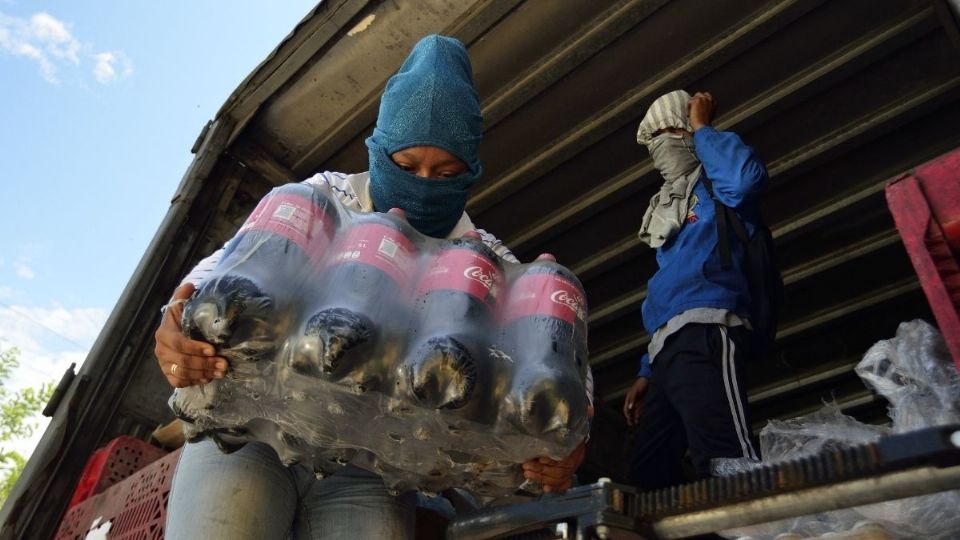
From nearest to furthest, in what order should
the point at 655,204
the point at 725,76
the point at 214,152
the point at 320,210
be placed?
the point at 320,210 → the point at 655,204 → the point at 725,76 → the point at 214,152

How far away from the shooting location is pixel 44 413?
3020mm

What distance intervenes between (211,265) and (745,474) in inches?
47.0

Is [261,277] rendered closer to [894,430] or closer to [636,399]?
[894,430]

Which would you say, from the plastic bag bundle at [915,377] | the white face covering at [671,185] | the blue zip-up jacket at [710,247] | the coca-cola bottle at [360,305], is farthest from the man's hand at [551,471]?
the white face covering at [671,185]

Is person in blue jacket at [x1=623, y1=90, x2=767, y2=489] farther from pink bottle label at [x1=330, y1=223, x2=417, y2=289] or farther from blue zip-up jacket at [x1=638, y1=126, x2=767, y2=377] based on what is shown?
pink bottle label at [x1=330, y1=223, x2=417, y2=289]

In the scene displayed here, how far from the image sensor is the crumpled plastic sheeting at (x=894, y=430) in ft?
3.99

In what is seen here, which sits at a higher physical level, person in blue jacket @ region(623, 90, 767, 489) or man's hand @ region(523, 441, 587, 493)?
person in blue jacket @ region(623, 90, 767, 489)

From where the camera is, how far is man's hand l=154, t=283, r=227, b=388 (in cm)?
136

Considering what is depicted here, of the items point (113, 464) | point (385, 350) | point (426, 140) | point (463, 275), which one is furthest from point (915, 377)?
point (113, 464)

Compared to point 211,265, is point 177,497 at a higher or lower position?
lower

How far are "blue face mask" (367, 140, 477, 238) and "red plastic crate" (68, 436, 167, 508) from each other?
1599 millimetres

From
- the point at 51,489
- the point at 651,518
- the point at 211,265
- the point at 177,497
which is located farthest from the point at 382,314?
the point at 51,489

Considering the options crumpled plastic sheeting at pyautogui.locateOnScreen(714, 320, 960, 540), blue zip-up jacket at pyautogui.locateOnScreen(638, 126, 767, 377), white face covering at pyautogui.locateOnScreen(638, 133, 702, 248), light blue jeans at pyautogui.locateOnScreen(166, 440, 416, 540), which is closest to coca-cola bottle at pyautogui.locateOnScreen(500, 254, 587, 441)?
crumpled plastic sheeting at pyautogui.locateOnScreen(714, 320, 960, 540)

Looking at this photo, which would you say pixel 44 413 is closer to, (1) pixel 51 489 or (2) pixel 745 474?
(1) pixel 51 489
